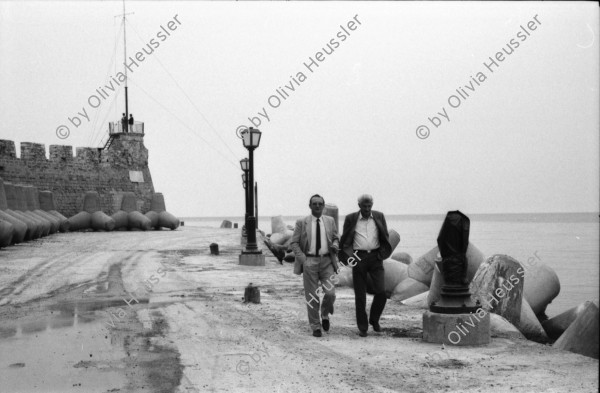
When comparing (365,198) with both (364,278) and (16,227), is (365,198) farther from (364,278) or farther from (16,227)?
(16,227)

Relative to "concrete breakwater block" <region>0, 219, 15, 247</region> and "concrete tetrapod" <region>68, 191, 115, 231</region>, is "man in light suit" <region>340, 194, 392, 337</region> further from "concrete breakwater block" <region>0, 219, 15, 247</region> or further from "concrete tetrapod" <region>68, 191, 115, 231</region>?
"concrete tetrapod" <region>68, 191, 115, 231</region>

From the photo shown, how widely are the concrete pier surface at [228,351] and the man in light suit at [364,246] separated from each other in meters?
0.50

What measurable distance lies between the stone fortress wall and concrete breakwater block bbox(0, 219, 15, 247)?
19.3 meters

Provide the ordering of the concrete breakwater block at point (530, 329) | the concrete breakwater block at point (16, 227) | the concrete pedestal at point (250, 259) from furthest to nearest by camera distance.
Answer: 1. the concrete breakwater block at point (16, 227)
2. the concrete pedestal at point (250, 259)
3. the concrete breakwater block at point (530, 329)

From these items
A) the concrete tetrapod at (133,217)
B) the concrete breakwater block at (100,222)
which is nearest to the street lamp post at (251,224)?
the concrete breakwater block at (100,222)

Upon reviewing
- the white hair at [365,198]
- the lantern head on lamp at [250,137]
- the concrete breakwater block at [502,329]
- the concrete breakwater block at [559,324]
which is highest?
the lantern head on lamp at [250,137]

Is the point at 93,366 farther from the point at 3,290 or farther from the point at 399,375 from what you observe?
the point at 3,290

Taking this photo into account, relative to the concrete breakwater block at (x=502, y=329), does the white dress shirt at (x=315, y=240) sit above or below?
above

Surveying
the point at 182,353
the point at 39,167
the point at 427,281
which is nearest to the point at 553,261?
the point at 427,281

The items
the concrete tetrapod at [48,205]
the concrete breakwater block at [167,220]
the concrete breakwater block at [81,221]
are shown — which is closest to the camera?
the concrete tetrapod at [48,205]

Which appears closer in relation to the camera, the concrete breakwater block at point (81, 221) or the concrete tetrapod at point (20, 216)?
the concrete tetrapod at point (20, 216)

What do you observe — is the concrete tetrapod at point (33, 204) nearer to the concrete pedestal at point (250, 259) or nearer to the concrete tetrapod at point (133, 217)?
the concrete tetrapod at point (133, 217)

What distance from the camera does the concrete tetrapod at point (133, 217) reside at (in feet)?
141

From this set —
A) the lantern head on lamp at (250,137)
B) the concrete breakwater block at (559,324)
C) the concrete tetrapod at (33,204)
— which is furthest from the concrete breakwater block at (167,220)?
the concrete breakwater block at (559,324)
